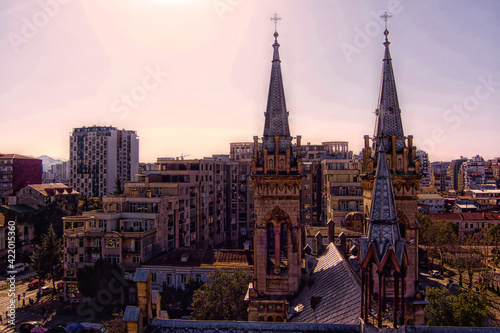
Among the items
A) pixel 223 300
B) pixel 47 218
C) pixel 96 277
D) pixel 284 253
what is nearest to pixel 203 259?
pixel 284 253

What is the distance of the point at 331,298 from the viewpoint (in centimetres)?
2088

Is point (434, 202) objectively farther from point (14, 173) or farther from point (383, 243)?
point (14, 173)

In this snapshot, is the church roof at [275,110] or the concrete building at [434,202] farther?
the concrete building at [434,202]

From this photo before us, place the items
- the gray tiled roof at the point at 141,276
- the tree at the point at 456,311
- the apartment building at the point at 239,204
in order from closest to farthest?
the gray tiled roof at the point at 141,276
the tree at the point at 456,311
the apartment building at the point at 239,204

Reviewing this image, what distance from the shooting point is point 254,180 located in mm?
23812

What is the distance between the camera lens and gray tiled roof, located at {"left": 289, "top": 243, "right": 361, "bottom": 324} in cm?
1833

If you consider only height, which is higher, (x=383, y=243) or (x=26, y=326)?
(x=383, y=243)

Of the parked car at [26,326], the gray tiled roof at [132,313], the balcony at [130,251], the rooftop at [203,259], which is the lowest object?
the parked car at [26,326]

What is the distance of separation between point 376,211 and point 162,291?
40.4 metres

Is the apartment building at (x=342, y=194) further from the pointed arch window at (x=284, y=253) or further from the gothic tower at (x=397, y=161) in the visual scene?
the gothic tower at (x=397, y=161)

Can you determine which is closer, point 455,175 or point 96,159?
point 96,159

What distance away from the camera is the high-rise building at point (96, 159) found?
4818 inches

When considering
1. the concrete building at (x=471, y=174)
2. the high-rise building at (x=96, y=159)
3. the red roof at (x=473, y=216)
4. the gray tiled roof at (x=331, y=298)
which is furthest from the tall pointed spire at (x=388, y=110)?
the concrete building at (x=471, y=174)

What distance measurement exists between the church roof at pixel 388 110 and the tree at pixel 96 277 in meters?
39.6
